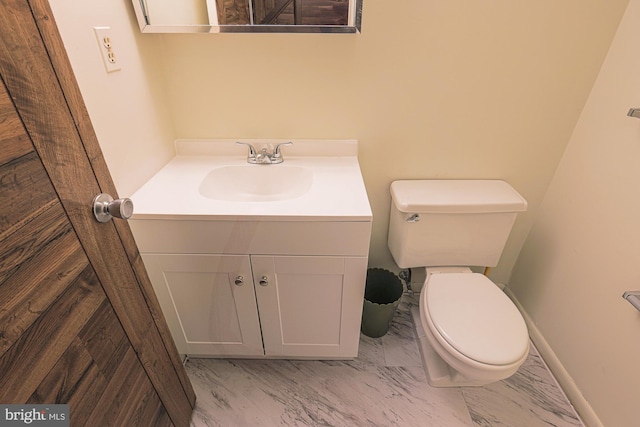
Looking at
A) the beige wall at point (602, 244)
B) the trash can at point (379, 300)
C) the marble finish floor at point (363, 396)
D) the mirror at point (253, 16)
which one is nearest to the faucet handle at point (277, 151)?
the mirror at point (253, 16)

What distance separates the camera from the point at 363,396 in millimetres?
1306

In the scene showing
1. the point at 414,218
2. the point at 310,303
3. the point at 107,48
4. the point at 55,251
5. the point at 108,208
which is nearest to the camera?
the point at 55,251

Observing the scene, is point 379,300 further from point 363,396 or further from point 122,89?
point 122,89

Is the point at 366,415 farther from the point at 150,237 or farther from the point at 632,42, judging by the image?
the point at 632,42

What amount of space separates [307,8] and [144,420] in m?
1.37

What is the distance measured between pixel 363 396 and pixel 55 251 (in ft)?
3.89

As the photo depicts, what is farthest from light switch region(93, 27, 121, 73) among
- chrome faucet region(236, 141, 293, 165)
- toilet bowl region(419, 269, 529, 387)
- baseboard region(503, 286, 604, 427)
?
baseboard region(503, 286, 604, 427)

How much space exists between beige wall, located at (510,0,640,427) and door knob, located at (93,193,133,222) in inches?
57.3

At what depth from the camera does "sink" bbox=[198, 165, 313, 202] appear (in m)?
1.28

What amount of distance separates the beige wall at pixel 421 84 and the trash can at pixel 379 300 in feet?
1.60

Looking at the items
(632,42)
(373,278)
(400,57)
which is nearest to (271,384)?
(373,278)

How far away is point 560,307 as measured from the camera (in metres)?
1.35

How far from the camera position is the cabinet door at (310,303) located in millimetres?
1069

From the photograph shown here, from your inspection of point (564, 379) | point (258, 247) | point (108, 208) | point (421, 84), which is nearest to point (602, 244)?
point (564, 379)
